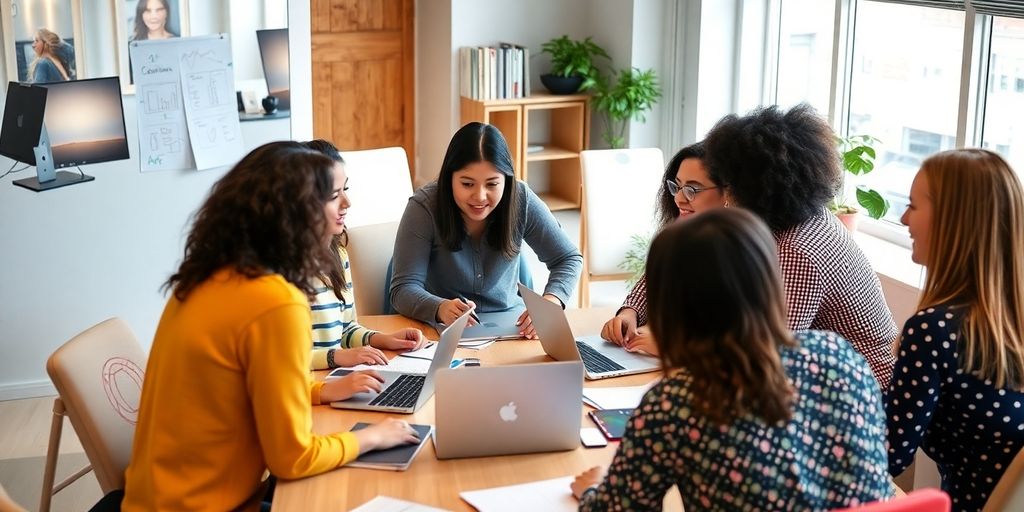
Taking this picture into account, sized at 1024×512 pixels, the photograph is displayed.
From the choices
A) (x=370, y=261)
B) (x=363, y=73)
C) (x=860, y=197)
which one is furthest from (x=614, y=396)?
(x=363, y=73)

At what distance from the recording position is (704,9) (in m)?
4.95

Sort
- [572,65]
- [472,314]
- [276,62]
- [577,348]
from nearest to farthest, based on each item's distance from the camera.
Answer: [577,348] < [472,314] < [276,62] < [572,65]

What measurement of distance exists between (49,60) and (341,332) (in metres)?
1.78

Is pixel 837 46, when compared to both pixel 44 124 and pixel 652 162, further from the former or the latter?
pixel 44 124

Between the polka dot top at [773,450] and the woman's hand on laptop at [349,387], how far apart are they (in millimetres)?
808

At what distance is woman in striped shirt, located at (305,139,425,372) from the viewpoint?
2410 mm

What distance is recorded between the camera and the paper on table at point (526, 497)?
5.76ft

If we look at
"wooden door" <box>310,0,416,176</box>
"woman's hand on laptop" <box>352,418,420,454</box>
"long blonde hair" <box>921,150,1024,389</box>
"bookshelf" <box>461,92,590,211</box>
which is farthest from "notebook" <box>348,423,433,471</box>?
"wooden door" <box>310,0,416,176</box>

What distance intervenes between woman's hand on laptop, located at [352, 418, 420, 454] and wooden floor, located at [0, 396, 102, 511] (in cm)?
163

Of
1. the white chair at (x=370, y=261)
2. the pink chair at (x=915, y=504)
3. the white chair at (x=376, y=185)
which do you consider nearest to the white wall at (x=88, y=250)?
the white chair at (x=376, y=185)

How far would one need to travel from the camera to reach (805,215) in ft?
7.89

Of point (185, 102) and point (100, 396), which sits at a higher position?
point (185, 102)

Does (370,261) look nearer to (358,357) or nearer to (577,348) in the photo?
(358,357)

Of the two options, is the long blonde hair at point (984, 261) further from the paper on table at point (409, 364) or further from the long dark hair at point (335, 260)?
the long dark hair at point (335, 260)
